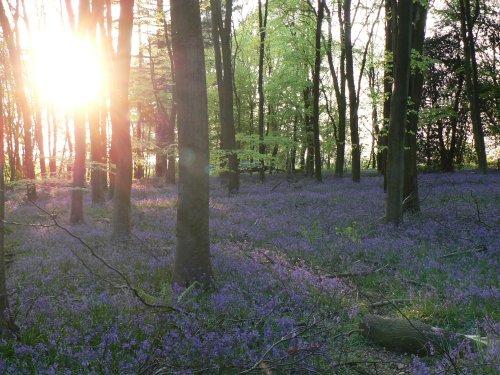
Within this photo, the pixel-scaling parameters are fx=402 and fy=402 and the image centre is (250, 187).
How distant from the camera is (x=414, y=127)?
1419 centimetres

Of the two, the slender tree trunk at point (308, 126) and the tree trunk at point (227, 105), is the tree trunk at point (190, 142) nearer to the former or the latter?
the tree trunk at point (227, 105)

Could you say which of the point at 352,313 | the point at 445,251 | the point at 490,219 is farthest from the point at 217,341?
the point at 490,219

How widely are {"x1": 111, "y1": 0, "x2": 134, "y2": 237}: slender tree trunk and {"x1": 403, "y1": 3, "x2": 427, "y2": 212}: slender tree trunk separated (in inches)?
342

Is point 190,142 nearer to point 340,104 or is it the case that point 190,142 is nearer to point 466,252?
point 466,252

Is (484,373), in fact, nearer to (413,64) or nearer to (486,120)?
(413,64)

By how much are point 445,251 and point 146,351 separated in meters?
7.46

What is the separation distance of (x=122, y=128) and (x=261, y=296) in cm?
761

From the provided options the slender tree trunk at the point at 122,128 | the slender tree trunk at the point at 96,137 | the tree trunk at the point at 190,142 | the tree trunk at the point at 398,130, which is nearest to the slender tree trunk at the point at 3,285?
the tree trunk at the point at 190,142

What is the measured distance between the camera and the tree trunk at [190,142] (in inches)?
248

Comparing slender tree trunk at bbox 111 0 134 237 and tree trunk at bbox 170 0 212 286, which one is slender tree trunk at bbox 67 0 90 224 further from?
tree trunk at bbox 170 0 212 286

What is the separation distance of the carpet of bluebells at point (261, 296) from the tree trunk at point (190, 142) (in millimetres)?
613

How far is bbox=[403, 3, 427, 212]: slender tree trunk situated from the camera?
13586mm

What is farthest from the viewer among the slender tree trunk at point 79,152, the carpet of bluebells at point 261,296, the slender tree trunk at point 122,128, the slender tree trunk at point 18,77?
the slender tree trunk at point 18,77

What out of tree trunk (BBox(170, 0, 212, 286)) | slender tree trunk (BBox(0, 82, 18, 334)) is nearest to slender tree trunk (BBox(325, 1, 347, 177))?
tree trunk (BBox(170, 0, 212, 286))
